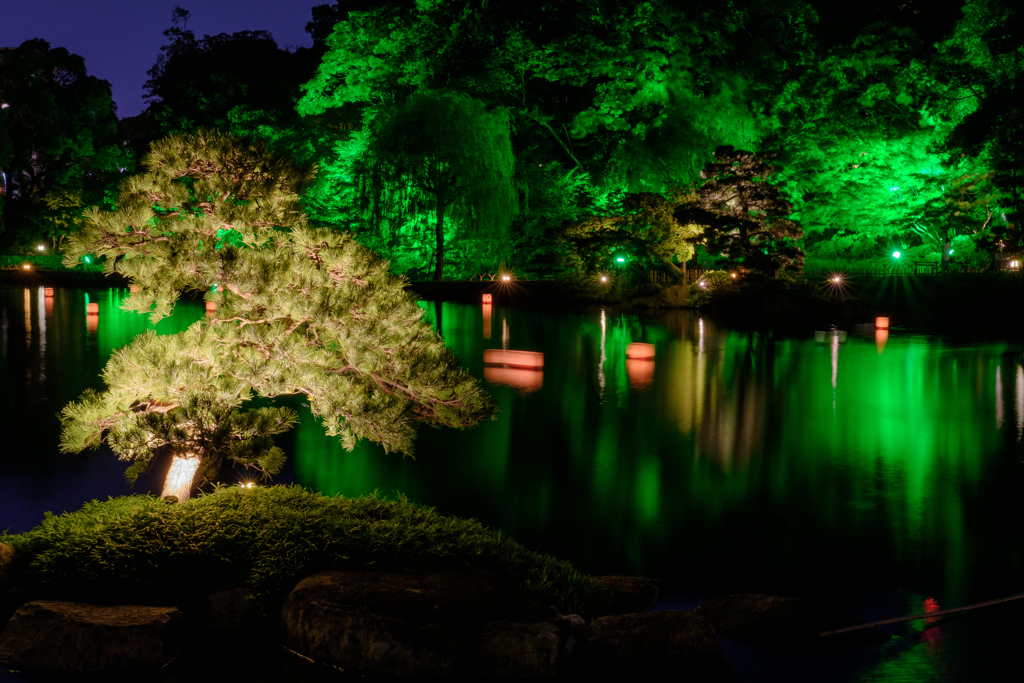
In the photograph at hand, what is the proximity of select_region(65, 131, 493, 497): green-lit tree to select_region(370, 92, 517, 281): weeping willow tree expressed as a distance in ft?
80.7

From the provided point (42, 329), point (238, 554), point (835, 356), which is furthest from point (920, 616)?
point (42, 329)

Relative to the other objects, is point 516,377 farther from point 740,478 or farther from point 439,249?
point 439,249

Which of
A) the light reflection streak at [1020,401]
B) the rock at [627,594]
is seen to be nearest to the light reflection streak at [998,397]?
the light reflection streak at [1020,401]

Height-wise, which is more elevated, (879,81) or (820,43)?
(820,43)

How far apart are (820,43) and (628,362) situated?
23.9 metres

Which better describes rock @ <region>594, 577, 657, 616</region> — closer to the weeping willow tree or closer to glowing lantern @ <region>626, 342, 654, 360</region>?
glowing lantern @ <region>626, 342, 654, 360</region>

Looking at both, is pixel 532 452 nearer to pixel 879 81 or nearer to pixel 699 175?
pixel 699 175

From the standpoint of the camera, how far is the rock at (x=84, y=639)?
396 cm

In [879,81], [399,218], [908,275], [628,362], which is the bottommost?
[628,362]

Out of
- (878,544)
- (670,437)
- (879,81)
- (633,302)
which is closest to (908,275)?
(879,81)

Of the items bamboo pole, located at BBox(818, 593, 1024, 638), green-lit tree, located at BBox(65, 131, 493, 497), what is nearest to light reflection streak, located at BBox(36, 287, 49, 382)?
green-lit tree, located at BBox(65, 131, 493, 497)

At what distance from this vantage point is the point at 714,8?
103 feet

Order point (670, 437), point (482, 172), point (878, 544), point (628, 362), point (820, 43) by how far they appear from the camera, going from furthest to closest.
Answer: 1. point (820, 43)
2. point (482, 172)
3. point (628, 362)
4. point (670, 437)
5. point (878, 544)

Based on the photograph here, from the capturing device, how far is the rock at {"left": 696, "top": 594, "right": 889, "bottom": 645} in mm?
4457
